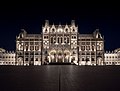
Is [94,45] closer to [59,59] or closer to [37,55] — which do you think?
[59,59]

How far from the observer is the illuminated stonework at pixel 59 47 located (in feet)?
261

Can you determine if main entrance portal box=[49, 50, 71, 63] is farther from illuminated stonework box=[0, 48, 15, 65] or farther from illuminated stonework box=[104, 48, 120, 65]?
illuminated stonework box=[104, 48, 120, 65]

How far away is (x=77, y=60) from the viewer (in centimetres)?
7925

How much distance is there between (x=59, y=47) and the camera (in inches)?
3137

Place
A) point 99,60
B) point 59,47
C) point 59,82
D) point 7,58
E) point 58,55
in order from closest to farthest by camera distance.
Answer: point 59,82
point 58,55
point 59,47
point 99,60
point 7,58

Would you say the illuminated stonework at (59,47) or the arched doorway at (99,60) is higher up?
the illuminated stonework at (59,47)

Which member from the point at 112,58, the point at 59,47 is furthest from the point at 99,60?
the point at 59,47

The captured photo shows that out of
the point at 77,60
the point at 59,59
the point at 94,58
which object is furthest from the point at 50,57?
the point at 94,58

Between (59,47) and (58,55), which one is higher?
(59,47)

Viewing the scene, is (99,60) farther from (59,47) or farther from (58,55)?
(59,47)

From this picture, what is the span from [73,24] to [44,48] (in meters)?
13.5

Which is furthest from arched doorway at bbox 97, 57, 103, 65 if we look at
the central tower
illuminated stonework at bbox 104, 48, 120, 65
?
the central tower

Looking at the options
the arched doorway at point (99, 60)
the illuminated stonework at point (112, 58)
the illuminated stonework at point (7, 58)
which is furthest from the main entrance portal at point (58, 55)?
the illuminated stonework at point (112, 58)

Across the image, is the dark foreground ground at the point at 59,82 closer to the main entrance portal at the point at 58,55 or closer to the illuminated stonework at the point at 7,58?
the main entrance portal at the point at 58,55
